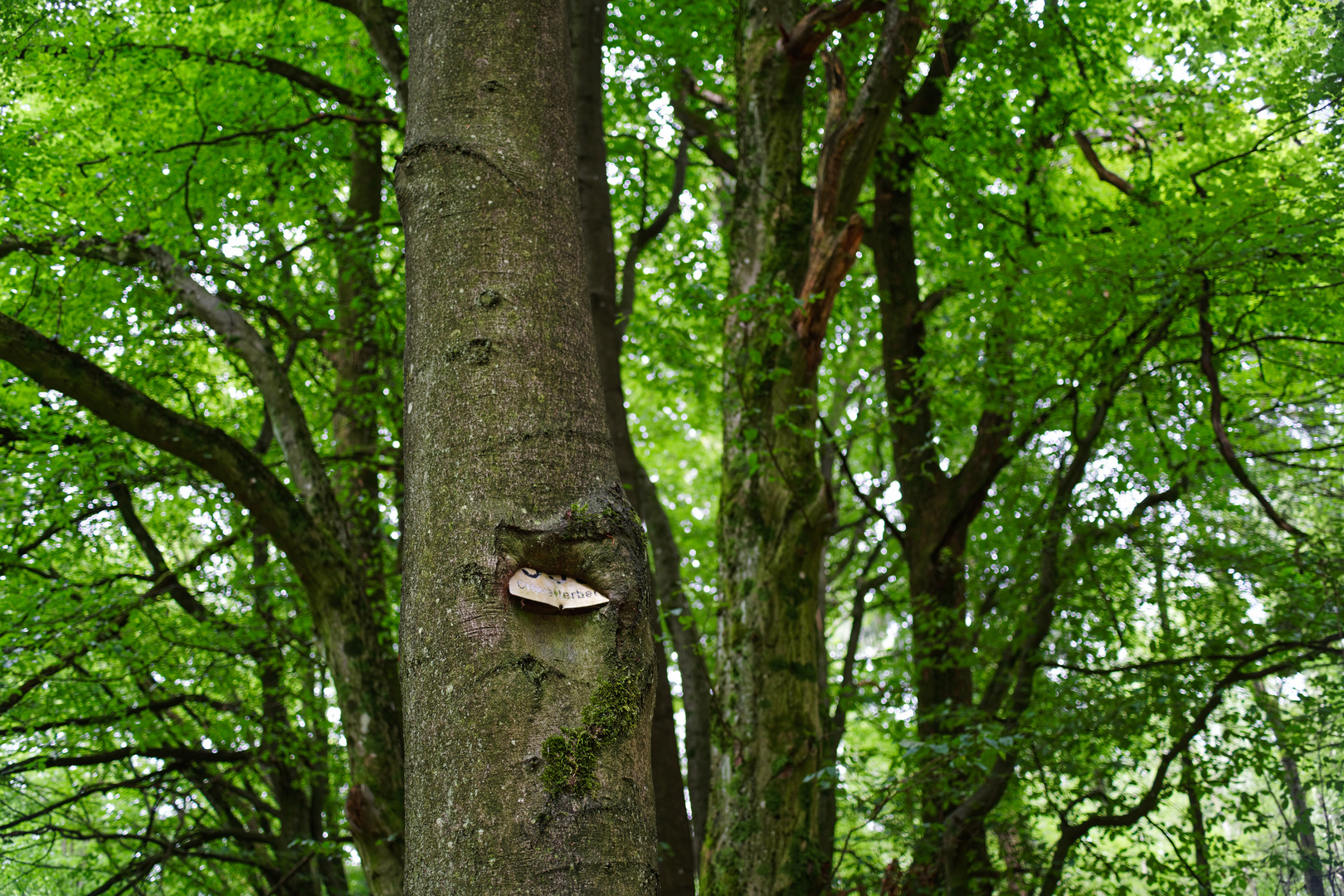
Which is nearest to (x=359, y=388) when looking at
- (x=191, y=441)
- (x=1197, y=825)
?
(x=191, y=441)

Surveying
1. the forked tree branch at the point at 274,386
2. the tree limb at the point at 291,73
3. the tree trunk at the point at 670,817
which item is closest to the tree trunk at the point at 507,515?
the forked tree branch at the point at 274,386

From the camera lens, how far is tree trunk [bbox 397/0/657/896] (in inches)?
54.0

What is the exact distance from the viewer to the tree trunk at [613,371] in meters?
5.20

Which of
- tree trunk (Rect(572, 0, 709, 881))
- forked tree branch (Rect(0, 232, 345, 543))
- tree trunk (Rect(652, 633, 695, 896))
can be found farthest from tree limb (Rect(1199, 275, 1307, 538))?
forked tree branch (Rect(0, 232, 345, 543))

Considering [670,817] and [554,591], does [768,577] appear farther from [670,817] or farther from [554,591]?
[554,591]

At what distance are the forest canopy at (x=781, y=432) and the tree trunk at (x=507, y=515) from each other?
2.57 m

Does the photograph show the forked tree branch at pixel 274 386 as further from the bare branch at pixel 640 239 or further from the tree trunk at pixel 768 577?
the bare branch at pixel 640 239

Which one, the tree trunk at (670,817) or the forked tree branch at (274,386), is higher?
the forked tree branch at (274,386)

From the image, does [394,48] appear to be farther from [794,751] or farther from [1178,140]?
[1178,140]

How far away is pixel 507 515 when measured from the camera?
1573 mm

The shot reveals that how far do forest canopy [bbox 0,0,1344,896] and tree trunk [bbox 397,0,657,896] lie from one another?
8.44ft

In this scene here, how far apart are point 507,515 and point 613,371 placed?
423 cm

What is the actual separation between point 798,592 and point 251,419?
7.11 metres

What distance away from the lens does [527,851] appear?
132cm
